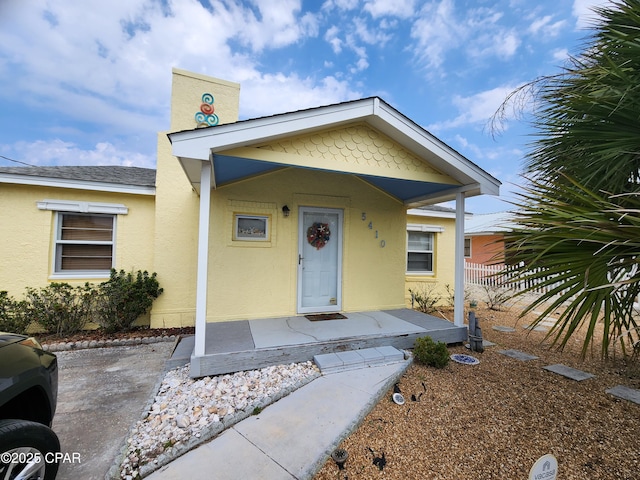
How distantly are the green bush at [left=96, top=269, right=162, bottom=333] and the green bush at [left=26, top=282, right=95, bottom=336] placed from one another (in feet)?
0.76

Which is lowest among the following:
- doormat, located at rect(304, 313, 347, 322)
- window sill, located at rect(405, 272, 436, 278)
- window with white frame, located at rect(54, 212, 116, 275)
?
doormat, located at rect(304, 313, 347, 322)

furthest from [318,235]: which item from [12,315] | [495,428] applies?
[12,315]

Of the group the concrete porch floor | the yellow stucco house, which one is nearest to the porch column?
the concrete porch floor

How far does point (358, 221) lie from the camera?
6512mm

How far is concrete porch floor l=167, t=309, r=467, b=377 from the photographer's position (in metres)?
3.89

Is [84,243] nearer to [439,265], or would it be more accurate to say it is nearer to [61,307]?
[61,307]

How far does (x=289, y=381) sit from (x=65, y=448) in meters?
2.21

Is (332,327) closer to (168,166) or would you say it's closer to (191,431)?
(191,431)

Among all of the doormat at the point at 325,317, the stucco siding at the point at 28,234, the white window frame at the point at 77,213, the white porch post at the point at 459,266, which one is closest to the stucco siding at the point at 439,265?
the white porch post at the point at 459,266

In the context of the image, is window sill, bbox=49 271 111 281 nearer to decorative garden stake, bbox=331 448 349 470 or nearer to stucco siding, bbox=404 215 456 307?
decorative garden stake, bbox=331 448 349 470

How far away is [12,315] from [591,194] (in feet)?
28.8

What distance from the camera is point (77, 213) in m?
6.05

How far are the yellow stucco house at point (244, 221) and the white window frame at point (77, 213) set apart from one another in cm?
2

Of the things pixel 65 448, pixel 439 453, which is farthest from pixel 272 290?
pixel 439 453
